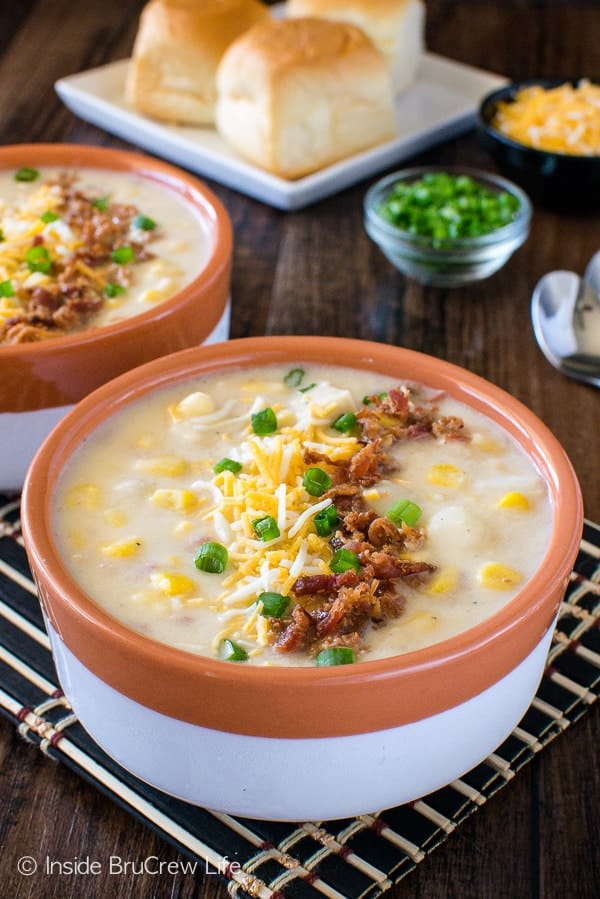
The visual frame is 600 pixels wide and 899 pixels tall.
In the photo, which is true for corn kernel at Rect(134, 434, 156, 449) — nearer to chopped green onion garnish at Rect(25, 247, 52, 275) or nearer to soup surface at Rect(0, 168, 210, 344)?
soup surface at Rect(0, 168, 210, 344)

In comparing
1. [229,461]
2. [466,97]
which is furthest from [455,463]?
[466,97]

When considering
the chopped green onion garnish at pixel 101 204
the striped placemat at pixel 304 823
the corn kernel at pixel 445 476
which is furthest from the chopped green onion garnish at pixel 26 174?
the corn kernel at pixel 445 476

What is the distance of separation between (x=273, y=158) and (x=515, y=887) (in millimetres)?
2191

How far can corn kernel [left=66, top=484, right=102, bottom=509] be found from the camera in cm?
175

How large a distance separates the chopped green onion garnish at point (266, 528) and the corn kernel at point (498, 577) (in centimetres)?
30

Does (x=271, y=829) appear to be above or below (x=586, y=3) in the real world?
above

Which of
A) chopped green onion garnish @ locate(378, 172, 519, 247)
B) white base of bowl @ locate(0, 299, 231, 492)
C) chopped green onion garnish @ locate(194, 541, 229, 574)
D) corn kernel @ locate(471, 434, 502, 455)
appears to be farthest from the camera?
chopped green onion garnish @ locate(378, 172, 519, 247)

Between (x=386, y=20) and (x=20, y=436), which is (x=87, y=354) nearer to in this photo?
(x=20, y=436)

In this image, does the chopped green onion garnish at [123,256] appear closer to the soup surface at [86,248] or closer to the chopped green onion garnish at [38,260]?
the soup surface at [86,248]

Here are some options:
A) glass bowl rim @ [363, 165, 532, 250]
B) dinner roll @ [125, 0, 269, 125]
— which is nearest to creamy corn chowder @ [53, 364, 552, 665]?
glass bowl rim @ [363, 165, 532, 250]

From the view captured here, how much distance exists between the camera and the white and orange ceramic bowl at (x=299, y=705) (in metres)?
1.41

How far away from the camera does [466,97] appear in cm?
369

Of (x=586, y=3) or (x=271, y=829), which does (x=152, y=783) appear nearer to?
(x=271, y=829)

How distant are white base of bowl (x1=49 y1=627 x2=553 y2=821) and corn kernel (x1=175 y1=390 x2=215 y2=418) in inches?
20.6
